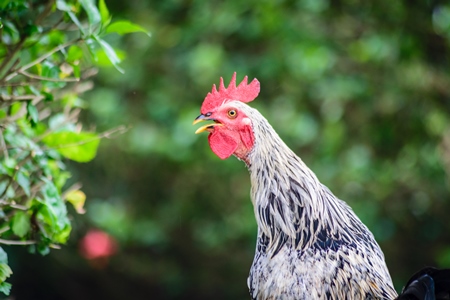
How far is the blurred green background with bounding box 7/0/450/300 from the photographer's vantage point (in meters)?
6.23

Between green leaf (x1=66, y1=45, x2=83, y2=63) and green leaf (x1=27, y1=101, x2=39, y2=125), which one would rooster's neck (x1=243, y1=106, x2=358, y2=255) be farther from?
green leaf (x1=27, y1=101, x2=39, y2=125)

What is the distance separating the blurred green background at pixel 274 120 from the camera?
20.5 feet

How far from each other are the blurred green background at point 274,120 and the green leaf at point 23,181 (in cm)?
378

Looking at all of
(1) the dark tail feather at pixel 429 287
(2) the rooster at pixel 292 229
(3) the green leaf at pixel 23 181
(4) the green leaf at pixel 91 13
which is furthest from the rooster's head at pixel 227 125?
(1) the dark tail feather at pixel 429 287

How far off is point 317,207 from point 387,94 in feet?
12.9

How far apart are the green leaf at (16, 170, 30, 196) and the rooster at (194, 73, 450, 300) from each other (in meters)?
0.72

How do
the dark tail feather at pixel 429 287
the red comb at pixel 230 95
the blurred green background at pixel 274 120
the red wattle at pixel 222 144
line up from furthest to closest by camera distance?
the blurred green background at pixel 274 120
the red comb at pixel 230 95
the red wattle at pixel 222 144
the dark tail feather at pixel 429 287

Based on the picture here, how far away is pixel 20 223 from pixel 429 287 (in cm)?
145

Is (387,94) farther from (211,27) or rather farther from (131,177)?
(131,177)

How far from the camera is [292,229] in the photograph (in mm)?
2664

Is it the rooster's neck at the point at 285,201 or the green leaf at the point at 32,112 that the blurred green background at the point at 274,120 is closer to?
the rooster's neck at the point at 285,201

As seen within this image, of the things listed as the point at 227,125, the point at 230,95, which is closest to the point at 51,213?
the point at 227,125

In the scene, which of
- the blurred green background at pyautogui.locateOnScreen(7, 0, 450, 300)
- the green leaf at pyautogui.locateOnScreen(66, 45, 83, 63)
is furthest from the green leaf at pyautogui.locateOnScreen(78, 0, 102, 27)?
the blurred green background at pyautogui.locateOnScreen(7, 0, 450, 300)

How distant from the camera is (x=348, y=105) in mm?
6695
